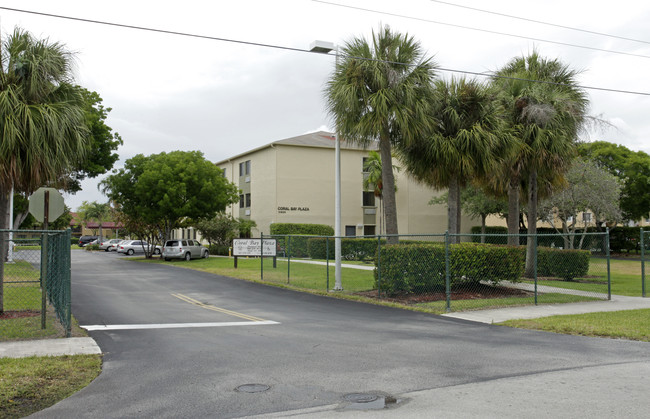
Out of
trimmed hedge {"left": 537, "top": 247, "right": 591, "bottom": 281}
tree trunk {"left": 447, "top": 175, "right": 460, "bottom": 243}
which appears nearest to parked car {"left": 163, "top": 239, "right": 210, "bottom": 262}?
tree trunk {"left": 447, "top": 175, "right": 460, "bottom": 243}

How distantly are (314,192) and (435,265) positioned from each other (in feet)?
91.4

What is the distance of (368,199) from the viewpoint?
4475 centimetres

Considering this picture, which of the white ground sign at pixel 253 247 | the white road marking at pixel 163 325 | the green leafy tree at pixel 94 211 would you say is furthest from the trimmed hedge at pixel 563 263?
the green leafy tree at pixel 94 211

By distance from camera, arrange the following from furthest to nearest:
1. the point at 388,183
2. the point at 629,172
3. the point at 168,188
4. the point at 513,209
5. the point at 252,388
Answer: the point at 629,172, the point at 168,188, the point at 513,209, the point at 388,183, the point at 252,388

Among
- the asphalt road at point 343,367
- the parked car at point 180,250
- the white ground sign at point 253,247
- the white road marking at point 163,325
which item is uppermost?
the white ground sign at point 253,247

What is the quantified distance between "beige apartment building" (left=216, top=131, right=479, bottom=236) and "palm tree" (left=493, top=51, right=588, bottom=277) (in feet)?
64.0

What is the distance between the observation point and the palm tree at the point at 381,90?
15.6m

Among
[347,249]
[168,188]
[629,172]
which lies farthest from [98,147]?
[629,172]

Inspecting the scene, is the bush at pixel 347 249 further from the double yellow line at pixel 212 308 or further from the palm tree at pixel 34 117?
the palm tree at pixel 34 117

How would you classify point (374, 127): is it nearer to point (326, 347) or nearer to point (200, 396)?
point (326, 347)

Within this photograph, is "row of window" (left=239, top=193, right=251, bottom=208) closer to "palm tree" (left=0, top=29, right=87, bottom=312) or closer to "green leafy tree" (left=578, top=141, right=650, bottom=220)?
"green leafy tree" (left=578, top=141, right=650, bottom=220)

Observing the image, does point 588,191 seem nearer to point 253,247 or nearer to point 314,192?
point 314,192

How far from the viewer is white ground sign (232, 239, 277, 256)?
77.0ft

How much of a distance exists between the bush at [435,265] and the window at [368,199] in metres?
29.0
